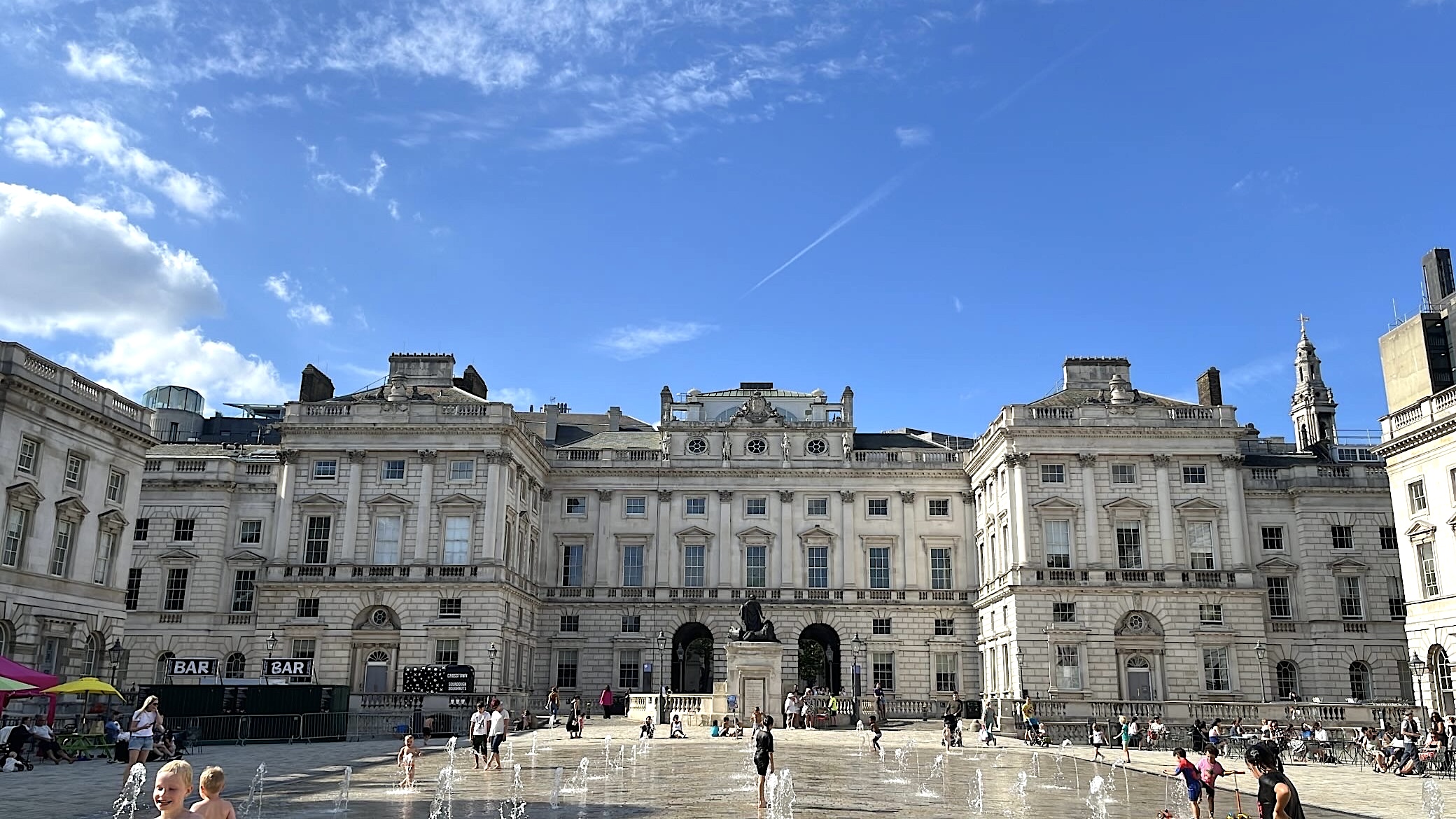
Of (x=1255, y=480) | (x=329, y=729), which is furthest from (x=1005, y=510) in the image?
(x=329, y=729)

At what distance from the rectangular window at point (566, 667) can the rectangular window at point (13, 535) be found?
27128 mm

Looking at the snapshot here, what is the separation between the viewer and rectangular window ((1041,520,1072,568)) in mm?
51375

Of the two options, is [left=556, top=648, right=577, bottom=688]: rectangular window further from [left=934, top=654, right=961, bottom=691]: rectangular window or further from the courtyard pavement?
the courtyard pavement

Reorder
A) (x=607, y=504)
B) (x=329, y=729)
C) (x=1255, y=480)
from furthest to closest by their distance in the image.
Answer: (x=607, y=504)
(x=1255, y=480)
(x=329, y=729)

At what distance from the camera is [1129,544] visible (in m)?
51.8

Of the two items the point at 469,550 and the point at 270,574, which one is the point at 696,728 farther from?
the point at 270,574

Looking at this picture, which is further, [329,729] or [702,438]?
[702,438]

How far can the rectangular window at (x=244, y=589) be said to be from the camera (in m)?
53.2

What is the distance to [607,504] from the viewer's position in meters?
59.0

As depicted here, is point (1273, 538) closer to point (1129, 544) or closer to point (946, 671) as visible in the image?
point (1129, 544)

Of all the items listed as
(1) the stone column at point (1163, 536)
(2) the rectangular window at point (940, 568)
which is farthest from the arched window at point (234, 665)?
(1) the stone column at point (1163, 536)

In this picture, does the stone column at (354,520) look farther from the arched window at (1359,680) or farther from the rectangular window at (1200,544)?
the arched window at (1359,680)

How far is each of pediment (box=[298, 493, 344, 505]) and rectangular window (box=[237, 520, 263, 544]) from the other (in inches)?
137

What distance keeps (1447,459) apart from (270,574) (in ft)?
156
